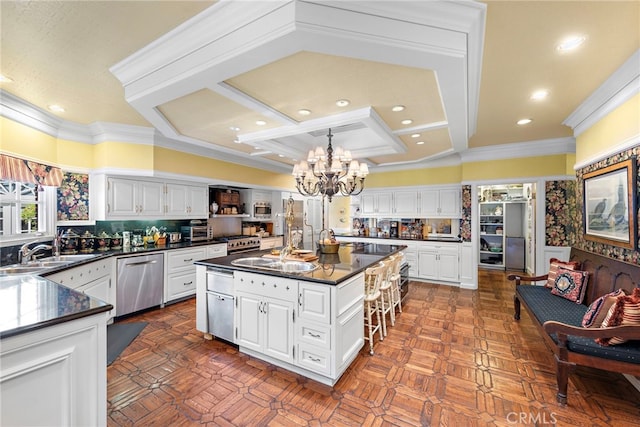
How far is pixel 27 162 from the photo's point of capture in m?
2.96

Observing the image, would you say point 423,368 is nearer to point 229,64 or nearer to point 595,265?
point 595,265

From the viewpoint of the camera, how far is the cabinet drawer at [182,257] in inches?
159

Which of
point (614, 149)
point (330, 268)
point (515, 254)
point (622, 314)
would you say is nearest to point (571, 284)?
point (622, 314)

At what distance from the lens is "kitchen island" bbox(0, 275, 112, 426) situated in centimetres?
105

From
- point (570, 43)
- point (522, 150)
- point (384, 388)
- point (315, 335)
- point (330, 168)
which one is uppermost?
point (570, 43)

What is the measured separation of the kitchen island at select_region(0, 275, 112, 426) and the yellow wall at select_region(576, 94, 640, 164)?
4.09 metres

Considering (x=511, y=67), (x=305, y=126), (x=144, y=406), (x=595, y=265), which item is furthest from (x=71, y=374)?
(x=595, y=265)

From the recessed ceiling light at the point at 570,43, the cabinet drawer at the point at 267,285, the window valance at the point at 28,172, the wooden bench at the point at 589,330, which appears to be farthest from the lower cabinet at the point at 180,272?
the recessed ceiling light at the point at 570,43

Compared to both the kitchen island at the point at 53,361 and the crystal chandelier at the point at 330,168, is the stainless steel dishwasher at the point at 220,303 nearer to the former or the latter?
the kitchen island at the point at 53,361

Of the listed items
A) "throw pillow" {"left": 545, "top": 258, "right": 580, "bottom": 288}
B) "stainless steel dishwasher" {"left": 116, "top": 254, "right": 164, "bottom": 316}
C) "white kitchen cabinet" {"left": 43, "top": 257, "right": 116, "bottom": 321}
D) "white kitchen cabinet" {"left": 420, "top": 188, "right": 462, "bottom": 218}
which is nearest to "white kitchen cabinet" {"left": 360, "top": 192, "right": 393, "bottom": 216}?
"white kitchen cabinet" {"left": 420, "top": 188, "right": 462, "bottom": 218}

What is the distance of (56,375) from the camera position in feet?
3.79

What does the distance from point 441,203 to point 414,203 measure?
0.57m

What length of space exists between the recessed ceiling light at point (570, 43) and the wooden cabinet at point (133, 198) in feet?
16.4

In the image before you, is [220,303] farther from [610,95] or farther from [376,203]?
[376,203]
